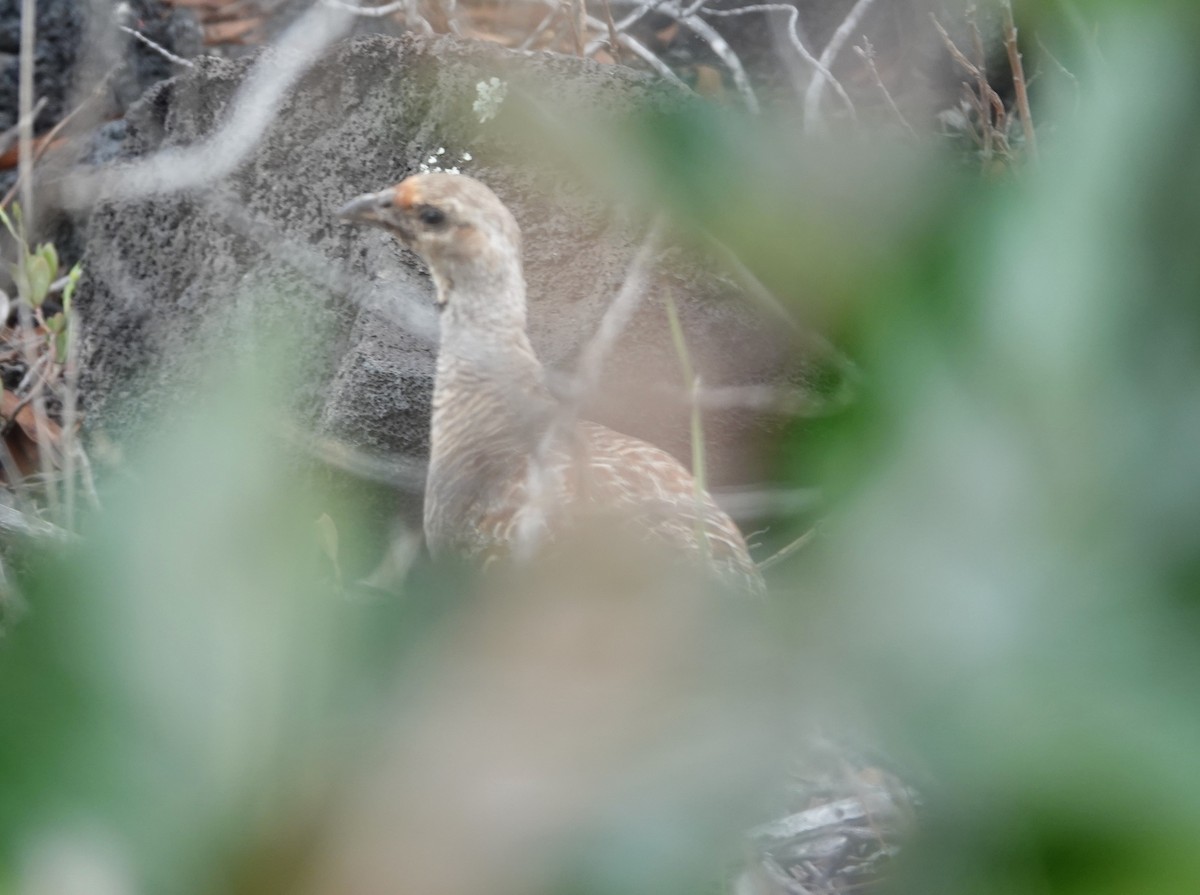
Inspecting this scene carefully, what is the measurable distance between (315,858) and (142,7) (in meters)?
3.05

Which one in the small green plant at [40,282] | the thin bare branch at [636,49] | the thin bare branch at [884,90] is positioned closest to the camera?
the thin bare branch at [884,90]

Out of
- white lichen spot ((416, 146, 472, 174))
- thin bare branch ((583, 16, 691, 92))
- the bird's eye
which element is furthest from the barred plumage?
thin bare branch ((583, 16, 691, 92))

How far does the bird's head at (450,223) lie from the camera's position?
5.34ft

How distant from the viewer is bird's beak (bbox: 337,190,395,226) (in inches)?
64.3

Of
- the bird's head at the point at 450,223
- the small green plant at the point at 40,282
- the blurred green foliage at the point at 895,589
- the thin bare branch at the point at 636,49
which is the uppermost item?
the blurred green foliage at the point at 895,589

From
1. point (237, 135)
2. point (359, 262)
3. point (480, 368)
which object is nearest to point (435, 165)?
point (359, 262)

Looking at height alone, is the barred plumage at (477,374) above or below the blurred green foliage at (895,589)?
below

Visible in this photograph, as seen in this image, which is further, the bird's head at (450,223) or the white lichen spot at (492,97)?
the bird's head at (450,223)

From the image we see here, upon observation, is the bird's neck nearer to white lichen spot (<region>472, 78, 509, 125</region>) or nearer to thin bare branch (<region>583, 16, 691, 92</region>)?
white lichen spot (<region>472, 78, 509, 125</region>)

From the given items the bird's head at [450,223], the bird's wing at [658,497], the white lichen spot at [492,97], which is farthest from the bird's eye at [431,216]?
the white lichen spot at [492,97]

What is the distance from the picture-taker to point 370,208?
1635 millimetres

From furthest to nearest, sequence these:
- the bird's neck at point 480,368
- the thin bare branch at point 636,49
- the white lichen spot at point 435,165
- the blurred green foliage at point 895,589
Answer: the thin bare branch at point 636,49 < the white lichen spot at point 435,165 < the bird's neck at point 480,368 < the blurred green foliage at point 895,589

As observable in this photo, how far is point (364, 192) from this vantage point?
1.95 metres

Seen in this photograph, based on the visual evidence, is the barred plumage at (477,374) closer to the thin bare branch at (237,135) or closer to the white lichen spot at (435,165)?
the white lichen spot at (435,165)
